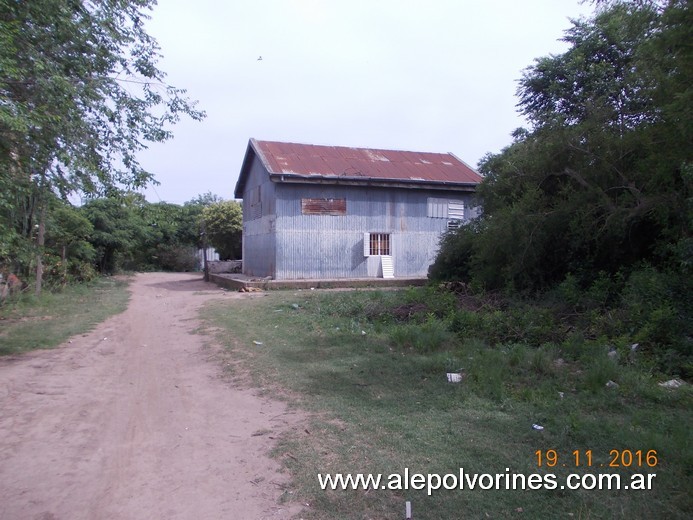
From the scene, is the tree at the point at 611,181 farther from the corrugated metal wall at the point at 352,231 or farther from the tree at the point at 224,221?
the tree at the point at 224,221

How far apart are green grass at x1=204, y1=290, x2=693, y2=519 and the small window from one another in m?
12.9

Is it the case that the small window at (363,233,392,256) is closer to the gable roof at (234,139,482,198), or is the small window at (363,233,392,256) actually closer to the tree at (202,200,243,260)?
the gable roof at (234,139,482,198)

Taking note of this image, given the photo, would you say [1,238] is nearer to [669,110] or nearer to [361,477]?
[361,477]

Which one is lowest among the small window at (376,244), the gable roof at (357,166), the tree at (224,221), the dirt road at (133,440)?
the dirt road at (133,440)

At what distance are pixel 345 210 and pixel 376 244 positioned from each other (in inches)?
80.5

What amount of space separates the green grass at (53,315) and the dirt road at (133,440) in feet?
4.84

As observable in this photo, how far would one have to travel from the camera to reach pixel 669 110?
8.19 m

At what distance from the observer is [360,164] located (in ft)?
79.2

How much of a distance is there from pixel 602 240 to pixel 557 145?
8.47 feet

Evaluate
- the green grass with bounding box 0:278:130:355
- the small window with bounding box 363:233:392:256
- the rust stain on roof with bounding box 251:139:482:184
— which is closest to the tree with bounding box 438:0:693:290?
the small window with bounding box 363:233:392:256

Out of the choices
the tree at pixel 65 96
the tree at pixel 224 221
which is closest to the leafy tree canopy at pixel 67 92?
the tree at pixel 65 96

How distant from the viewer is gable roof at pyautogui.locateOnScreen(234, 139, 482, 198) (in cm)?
2234

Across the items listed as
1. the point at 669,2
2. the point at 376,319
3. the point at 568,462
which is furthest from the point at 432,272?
the point at 568,462

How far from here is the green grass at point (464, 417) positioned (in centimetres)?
383
